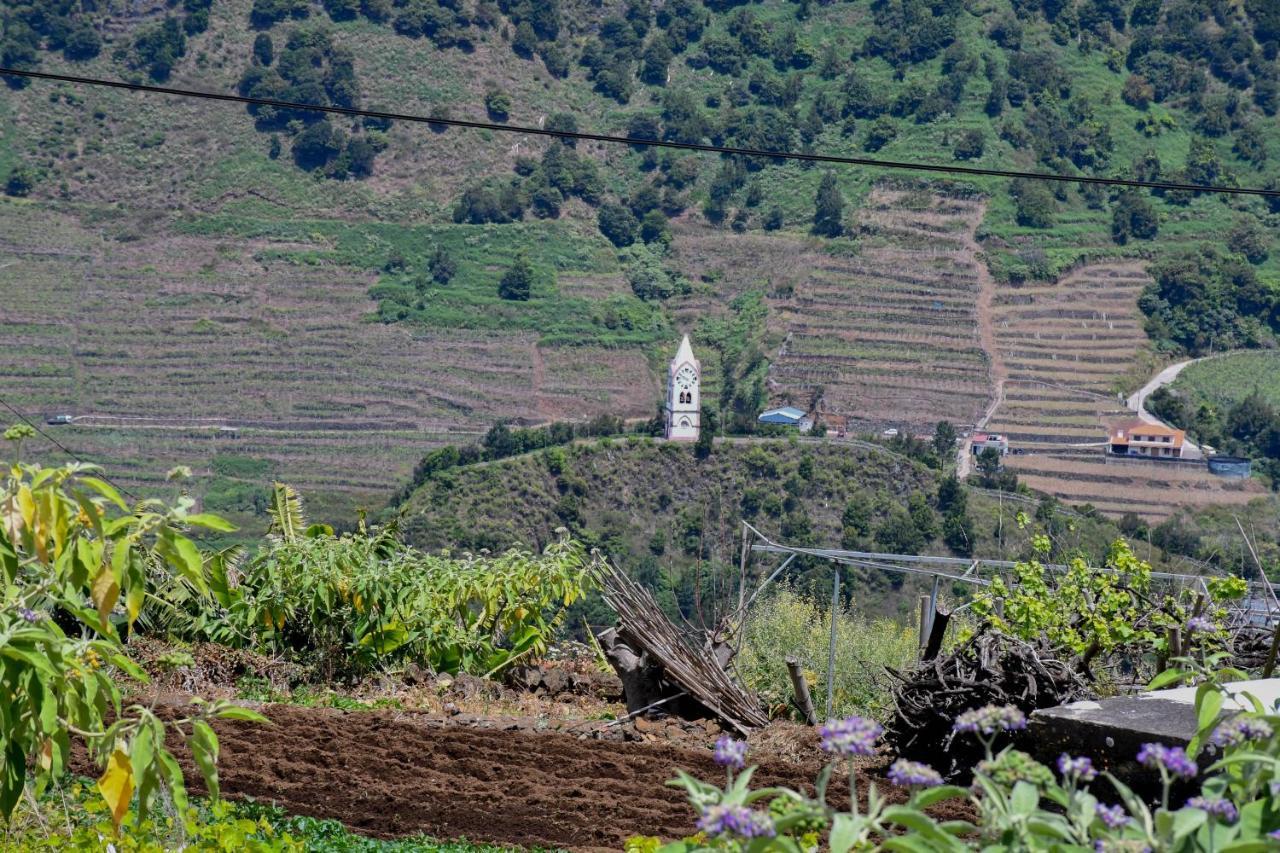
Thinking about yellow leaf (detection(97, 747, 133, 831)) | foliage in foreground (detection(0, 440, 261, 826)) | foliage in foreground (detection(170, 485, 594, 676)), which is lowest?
foliage in foreground (detection(170, 485, 594, 676))

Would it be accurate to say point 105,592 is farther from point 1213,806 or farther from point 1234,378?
point 1234,378

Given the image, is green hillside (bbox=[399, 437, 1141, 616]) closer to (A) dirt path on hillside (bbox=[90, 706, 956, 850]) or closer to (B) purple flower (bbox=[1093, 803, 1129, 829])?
(A) dirt path on hillside (bbox=[90, 706, 956, 850])

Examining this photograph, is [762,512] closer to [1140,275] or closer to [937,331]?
[937,331]

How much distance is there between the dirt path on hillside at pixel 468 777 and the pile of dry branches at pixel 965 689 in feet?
1.36

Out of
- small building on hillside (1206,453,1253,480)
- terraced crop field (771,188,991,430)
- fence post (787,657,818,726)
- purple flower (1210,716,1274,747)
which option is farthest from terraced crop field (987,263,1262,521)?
purple flower (1210,716,1274,747)

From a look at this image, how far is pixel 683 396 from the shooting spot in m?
96.2

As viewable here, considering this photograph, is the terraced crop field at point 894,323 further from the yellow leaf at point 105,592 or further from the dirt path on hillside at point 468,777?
the yellow leaf at point 105,592

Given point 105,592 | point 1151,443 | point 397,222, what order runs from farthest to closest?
point 397,222 → point 1151,443 → point 105,592

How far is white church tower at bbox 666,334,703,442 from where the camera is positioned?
93.3m

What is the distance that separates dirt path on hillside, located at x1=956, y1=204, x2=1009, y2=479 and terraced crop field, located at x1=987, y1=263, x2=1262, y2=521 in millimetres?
355

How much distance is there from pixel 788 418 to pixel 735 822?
93.5 m

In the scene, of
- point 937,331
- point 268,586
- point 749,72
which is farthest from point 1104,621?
point 749,72

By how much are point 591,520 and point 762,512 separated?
321 inches

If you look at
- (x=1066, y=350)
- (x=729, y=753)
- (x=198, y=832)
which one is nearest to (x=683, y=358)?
(x=1066, y=350)
